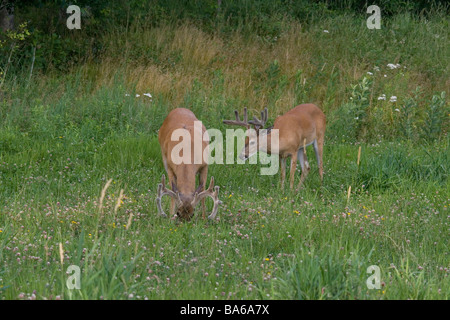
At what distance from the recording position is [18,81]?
1238 centimetres

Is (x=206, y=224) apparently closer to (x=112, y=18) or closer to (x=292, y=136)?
(x=292, y=136)

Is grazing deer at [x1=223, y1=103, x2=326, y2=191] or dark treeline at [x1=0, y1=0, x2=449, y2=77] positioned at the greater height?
dark treeline at [x1=0, y1=0, x2=449, y2=77]

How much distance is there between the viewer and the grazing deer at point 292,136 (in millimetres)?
8781

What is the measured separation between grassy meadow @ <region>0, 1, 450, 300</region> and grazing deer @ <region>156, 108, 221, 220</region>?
0.18m

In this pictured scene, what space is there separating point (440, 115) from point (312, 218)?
5245 mm

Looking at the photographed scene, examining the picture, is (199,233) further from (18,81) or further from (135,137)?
(18,81)

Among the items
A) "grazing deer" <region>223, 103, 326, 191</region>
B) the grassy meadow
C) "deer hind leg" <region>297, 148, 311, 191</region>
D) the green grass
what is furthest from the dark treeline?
"deer hind leg" <region>297, 148, 311, 191</region>

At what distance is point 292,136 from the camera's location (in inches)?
358

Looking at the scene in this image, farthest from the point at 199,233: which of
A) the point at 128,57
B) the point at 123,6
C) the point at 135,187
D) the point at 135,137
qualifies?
the point at 123,6

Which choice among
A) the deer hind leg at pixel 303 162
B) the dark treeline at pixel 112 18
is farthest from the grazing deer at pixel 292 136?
the dark treeline at pixel 112 18

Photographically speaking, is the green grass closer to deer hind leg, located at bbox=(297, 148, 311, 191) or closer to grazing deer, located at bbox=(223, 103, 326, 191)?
deer hind leg, located at bbox=(297, 148, 311, 191)

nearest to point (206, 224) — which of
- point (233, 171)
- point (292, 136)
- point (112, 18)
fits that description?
point (233, 171)

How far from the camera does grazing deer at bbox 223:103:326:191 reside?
878 centimetres

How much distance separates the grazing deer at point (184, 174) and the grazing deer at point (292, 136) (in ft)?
2.86
